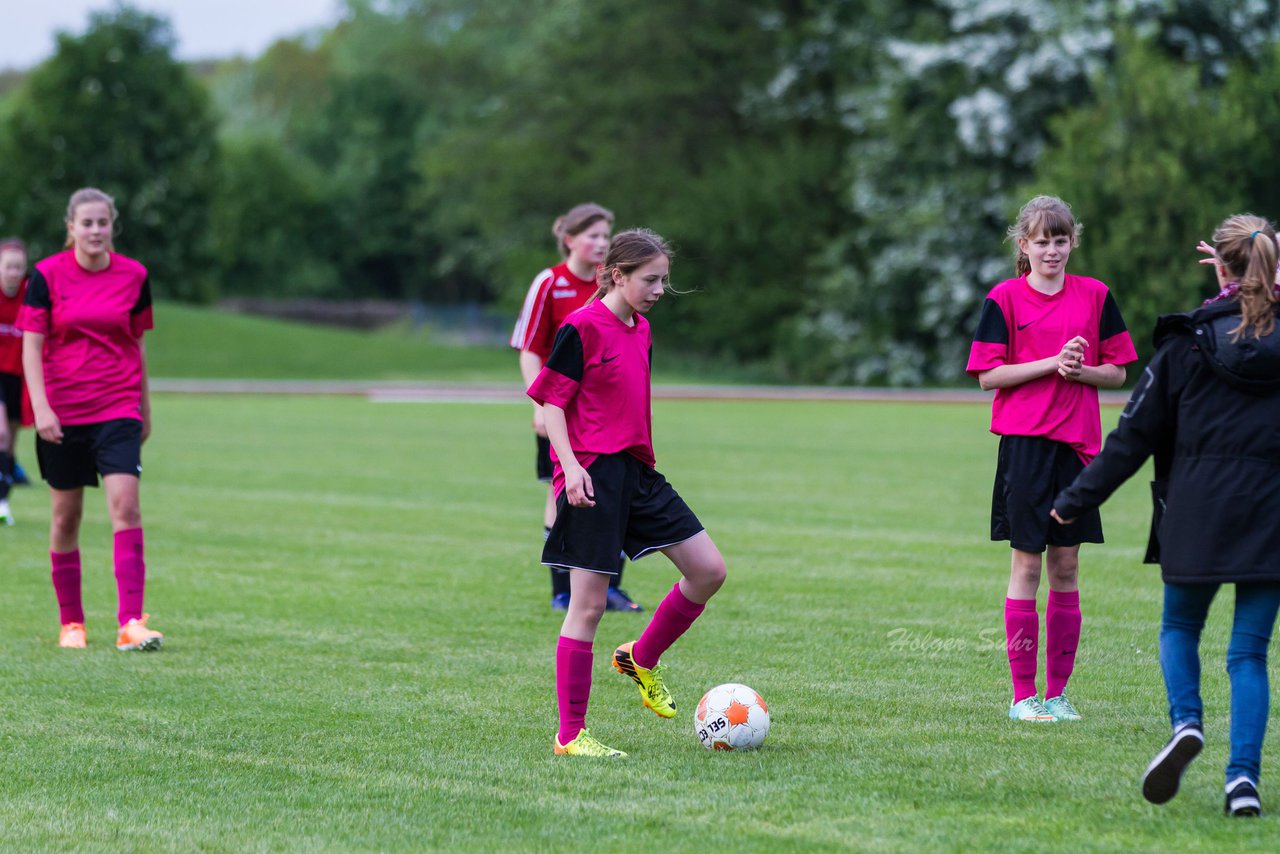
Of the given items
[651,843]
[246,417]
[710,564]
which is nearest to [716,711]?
[710,564]

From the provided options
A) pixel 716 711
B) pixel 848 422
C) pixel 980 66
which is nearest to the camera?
pixel 716 711

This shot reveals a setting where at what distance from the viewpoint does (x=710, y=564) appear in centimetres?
580

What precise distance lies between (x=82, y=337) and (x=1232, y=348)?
18.1ft

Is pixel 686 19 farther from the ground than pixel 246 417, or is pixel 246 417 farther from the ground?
pixel 686 19

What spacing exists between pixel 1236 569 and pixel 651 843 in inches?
75.3

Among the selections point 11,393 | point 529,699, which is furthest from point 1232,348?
point 11,393

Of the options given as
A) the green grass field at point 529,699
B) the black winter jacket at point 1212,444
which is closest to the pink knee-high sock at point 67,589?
the green grass field at point 529,699

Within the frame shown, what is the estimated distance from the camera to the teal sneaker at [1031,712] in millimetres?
6094

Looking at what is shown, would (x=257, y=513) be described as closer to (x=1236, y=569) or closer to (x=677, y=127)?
(x=1236, y=569)

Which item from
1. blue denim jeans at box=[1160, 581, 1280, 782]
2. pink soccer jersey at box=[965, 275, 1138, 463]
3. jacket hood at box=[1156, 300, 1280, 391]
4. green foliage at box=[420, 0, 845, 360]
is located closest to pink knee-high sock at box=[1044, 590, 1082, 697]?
pink soccer jersey at box=[965, 275, 1138, 463]

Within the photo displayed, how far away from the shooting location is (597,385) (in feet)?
18.6

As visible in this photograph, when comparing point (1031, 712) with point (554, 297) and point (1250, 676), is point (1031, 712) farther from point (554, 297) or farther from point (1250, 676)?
point (554, 297)

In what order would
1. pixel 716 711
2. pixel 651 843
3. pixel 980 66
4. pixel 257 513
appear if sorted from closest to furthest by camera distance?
pixel 651 843
pixel 716 711
pixel 257 513
pixel 980 66

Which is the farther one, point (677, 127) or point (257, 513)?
point (677, 127)
